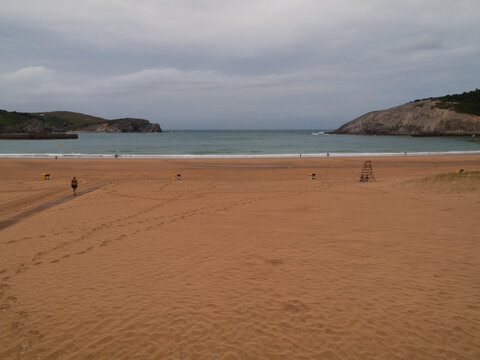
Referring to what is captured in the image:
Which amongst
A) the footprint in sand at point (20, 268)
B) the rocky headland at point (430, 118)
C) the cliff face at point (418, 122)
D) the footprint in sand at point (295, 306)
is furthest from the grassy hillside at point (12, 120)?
the footprint in sand at point (295, 306)

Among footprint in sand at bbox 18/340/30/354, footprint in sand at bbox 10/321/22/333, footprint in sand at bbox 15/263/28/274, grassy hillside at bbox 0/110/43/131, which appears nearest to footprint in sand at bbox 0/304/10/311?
footprint in sand at bbox 10/321/22/333

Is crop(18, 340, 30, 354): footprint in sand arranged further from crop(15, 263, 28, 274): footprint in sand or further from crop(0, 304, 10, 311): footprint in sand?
crop(15, 263, 28, 274): footprint in sand

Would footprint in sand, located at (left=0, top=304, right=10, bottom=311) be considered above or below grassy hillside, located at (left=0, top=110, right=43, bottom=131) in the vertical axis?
below

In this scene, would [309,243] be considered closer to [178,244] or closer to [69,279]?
A: [178,244]

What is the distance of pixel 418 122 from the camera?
339 feet

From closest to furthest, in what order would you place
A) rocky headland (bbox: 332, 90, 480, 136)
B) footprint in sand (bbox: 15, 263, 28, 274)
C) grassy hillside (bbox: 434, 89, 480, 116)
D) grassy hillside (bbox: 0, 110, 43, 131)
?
footprint in sand (bbox: 15, 263, 28, 274) < rocky headland (bbox: 332, 90, 480, 136) < grassy hillside (bbox: 434, 89, 480, 116) < grassy hillside (bbox: 0, 110, 43, 131)

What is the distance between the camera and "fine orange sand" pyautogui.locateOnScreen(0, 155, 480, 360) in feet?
15.3

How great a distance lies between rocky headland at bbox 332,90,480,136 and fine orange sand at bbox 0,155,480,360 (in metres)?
101

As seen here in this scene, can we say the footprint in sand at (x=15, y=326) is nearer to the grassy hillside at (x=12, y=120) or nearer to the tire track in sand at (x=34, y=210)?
the tire track in sand at (x=34, y=210)

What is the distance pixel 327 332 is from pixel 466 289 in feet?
11.4

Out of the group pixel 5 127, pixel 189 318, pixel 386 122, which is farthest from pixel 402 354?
pixel 5 127

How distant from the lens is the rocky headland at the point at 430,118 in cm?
9394

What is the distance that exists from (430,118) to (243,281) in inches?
4605

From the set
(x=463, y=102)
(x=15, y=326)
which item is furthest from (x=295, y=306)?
(x=463, y=102)
